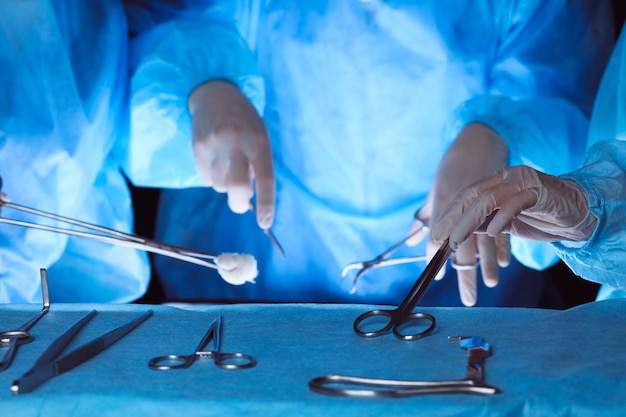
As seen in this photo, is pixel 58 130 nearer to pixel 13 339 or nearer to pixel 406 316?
pixel 13 339

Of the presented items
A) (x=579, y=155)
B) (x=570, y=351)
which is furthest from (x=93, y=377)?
(x=579, y=155)

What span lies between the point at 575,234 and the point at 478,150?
0.48m

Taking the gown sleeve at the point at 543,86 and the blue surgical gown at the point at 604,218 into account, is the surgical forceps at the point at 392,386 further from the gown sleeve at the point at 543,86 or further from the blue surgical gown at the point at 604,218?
the gown sleeve at the point at 543,86

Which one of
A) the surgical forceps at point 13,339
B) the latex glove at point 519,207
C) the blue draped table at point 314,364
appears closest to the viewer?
the blue draped table at point 314,364

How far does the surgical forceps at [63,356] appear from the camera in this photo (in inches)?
27.7

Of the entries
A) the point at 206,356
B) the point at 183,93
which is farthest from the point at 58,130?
the point at 206,356

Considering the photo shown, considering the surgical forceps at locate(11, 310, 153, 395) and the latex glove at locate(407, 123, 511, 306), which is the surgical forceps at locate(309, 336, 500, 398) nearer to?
the surgical forceps at locate(11, 310, 153, 395)

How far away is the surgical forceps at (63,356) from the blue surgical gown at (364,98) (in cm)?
86

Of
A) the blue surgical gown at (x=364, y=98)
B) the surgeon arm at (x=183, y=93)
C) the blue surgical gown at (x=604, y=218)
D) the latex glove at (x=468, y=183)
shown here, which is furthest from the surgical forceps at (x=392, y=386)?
the blue surgical gown at (x=364, y=98)

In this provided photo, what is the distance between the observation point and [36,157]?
1.44 meters

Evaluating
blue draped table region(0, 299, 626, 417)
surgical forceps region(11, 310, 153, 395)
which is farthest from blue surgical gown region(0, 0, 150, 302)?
surgical forceps region(11, 310, 153, 395)

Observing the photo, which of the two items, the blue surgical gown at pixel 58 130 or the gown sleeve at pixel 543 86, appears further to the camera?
the gown sleeve at pixel 543 86

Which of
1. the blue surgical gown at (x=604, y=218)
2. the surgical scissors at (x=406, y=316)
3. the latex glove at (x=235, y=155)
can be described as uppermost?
the latex glove at (x=235, y=155)

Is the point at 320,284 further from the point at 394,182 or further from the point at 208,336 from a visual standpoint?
the point at 208,336
